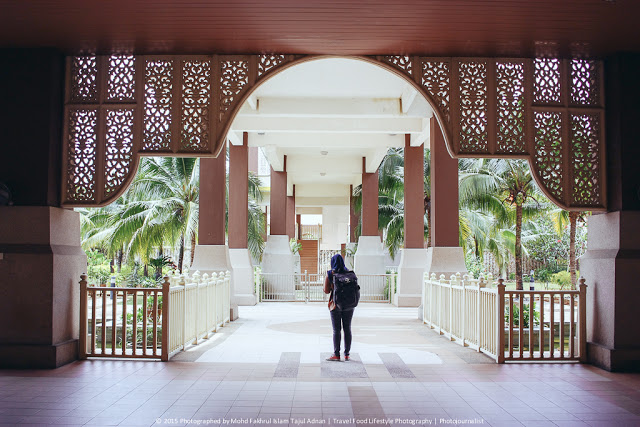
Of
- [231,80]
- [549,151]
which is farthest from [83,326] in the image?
[549,151]

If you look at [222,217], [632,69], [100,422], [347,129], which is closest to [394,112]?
A: [347,129]

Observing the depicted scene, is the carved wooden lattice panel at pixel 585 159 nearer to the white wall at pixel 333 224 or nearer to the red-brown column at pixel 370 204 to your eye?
the red-brown column at pixel 370 204

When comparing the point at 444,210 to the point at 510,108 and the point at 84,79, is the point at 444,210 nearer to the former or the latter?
the point at 510,108

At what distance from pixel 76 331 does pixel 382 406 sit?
15.4ft

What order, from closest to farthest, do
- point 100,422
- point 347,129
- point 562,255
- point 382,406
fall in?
point 100,422, point 382,406, point 347,129, point 562,255

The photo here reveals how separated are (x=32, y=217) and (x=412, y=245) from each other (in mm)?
10788

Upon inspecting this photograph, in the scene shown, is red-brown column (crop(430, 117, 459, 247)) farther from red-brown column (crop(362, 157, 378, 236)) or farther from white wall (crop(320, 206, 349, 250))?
white wall (crop(320, 206, 349, 250))

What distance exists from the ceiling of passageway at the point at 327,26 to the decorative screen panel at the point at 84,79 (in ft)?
1.01

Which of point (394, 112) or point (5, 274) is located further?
point (394, 112)

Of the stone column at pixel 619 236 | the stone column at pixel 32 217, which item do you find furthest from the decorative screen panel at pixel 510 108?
the stone column at pixel 32 217

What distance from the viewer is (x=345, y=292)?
791 cm

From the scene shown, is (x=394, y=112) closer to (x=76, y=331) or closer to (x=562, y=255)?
(x=76, y=331)

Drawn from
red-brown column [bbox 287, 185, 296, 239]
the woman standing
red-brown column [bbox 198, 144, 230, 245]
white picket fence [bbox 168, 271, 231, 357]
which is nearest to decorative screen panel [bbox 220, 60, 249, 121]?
the woman standing

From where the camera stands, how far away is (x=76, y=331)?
26.5ft
